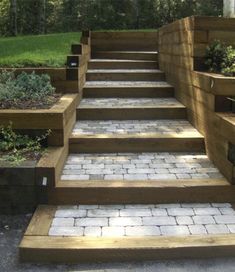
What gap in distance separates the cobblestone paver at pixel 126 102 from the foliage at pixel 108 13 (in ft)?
28.6

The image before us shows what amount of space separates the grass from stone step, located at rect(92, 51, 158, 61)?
2.26 ft

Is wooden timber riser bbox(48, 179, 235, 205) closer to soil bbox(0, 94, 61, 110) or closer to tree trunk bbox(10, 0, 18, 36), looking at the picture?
soil bbox(0, 94, 61, 110)

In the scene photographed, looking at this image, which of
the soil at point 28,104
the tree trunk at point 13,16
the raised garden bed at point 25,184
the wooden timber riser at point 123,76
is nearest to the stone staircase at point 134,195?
the raised garden bed at point 25,184

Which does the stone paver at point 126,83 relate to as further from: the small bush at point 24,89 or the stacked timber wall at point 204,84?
the small bush at point 24,89

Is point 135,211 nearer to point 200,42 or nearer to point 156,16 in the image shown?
point 200,42

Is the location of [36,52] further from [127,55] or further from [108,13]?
[108,13]

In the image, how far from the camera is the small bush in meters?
5.00

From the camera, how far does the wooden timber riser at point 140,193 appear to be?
13.1 ft

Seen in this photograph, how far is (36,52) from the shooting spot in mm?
7734

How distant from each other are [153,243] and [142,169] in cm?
130

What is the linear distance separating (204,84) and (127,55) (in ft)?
12.7

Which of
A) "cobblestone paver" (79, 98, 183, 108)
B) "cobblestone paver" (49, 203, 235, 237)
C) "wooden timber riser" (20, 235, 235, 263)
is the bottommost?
"wooden timber riser" (20, 235, 235, 263)

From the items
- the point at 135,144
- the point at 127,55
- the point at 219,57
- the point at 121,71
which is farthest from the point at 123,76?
the point at 135,144

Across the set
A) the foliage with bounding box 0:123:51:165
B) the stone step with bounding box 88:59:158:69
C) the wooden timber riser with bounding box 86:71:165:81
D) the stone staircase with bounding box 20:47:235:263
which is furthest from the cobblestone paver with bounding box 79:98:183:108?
the foliage with bounding box 0:123:51:165
